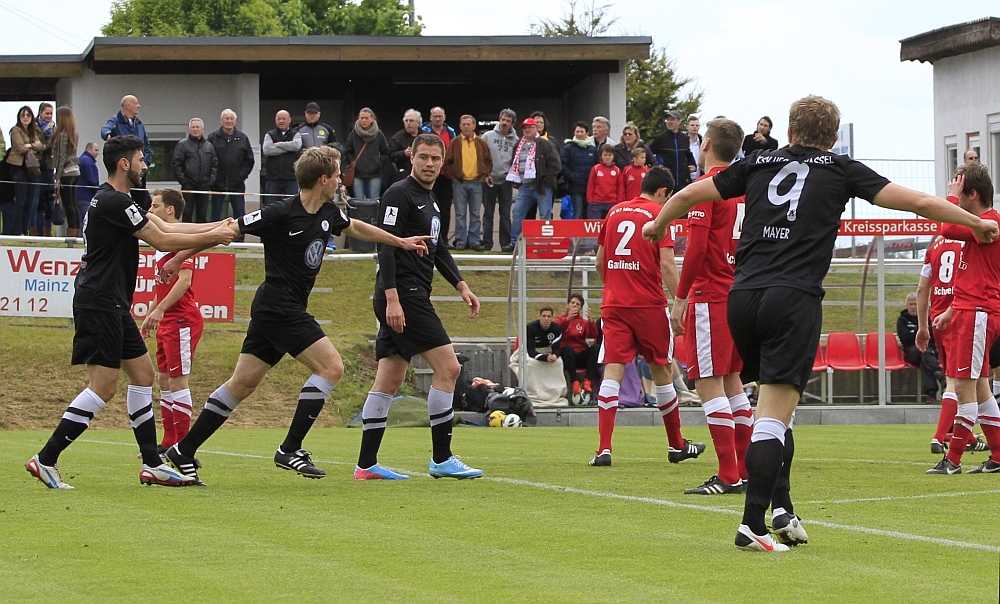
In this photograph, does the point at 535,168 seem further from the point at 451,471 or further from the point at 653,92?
the point at 653,92

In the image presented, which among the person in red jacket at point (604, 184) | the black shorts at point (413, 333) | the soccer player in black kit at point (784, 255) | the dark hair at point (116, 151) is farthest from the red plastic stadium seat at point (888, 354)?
the soccer player in black kit at point (784, 255)

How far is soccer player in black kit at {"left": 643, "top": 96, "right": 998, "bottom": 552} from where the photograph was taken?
597 centimetres

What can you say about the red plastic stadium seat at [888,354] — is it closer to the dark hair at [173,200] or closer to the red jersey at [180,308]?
the red jersey at [180,308]

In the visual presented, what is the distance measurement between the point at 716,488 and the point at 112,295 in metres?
4.06

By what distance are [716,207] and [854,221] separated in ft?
39.0

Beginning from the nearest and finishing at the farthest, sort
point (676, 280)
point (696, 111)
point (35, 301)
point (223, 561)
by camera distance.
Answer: point (223, 561) → point (676, 280) → point (35, 301) → point (696, 111)

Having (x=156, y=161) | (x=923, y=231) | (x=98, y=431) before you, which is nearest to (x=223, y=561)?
(x=98, y=431)

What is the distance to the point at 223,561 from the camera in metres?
5.75

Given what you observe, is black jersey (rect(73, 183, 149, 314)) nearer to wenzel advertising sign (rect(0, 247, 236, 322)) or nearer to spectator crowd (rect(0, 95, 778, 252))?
wenzel advertising sign (rect(0, 247, 236, 322))

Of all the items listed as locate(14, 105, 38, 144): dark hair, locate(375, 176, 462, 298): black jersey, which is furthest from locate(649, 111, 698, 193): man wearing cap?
locate(375, 176, 462, 298): black jersey

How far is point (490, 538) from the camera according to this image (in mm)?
6414

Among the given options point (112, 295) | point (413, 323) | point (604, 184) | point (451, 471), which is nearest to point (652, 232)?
point (413, 323)

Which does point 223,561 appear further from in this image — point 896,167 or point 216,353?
point 896,167

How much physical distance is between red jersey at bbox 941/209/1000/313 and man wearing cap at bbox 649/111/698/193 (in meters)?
14.1
